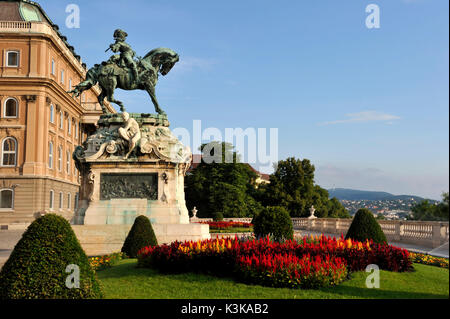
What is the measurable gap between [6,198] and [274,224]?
3726 centimetres

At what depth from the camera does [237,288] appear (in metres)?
9.02

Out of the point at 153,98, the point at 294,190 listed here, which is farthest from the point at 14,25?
the point at 294,190

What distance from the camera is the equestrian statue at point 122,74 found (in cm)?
A: 1908

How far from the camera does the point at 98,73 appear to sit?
19.3m

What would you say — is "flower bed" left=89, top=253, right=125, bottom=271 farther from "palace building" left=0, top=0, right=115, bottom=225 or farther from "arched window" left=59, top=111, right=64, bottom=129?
"arched window" left=59, top=111, right=64, bottom=129

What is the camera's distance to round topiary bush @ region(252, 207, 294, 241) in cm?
1648

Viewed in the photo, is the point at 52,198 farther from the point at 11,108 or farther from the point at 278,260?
the point at 278,260

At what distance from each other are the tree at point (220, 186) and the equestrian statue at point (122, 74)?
3804 centimetres

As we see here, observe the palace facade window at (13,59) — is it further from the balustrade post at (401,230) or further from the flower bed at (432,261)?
the flower bed at (432,261)

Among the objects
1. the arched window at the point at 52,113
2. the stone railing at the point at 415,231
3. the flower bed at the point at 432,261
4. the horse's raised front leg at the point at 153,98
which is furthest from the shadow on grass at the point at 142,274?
the arched window at the point at 52,113

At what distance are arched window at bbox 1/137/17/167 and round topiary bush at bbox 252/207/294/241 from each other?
1449 inches

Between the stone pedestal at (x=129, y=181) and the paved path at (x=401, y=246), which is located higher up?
the stone pedestal at (x=129, y=181)
